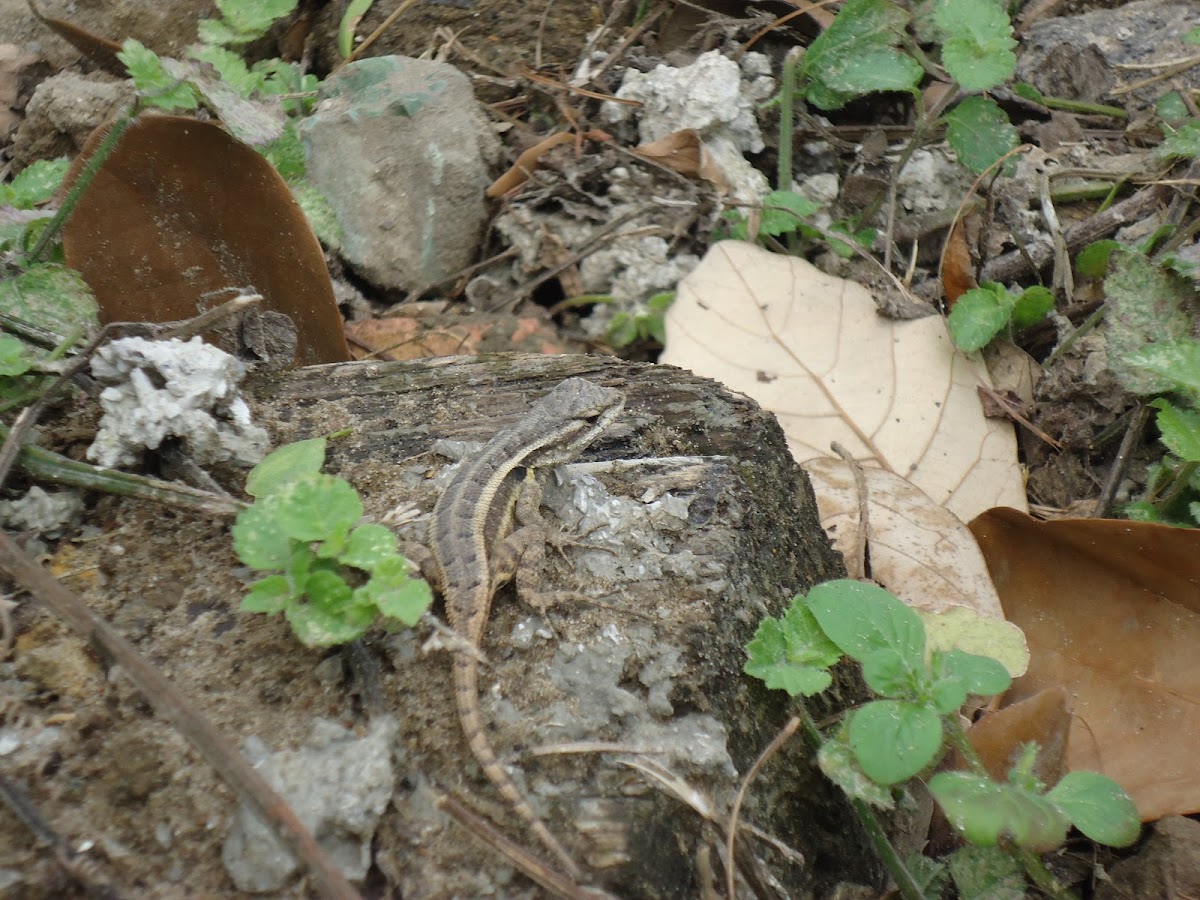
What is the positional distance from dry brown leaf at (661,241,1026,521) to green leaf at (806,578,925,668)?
1.35 meters

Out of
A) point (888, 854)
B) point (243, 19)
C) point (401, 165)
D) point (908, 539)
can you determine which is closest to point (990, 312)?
point (908, 539)

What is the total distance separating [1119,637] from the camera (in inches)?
115

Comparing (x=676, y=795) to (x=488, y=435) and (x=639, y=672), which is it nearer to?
(x=639, y=672)

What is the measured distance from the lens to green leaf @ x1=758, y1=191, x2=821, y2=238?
14.7 ft

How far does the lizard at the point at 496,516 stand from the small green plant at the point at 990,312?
163 cm

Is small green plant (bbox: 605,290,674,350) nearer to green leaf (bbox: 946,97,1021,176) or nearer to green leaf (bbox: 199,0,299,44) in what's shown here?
green leaf (bbox: 946,97,1021,176)

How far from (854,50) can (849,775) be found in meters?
3.68

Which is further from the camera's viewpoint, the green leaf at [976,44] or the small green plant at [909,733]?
the green leaf at [976,44]

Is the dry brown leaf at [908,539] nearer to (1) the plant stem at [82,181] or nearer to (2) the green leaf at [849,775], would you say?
(2) the green leaf at [849,775]

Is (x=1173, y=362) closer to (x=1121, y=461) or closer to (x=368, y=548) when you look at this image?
(x=1121, y=461)

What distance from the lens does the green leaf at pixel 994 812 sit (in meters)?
2.01

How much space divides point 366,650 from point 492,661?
310 mm

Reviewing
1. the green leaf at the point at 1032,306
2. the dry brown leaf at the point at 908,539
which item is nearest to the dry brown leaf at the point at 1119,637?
the dry brown leaf at the point at 908,539

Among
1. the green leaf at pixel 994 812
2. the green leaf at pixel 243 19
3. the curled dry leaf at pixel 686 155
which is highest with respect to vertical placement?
the green leaf at pixel 243 19
